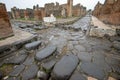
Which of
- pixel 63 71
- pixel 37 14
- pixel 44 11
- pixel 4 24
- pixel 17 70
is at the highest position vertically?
pixel 44 11

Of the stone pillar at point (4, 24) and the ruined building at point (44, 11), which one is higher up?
the ruined building at point (44, 11)

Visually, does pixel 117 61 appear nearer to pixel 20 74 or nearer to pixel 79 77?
pixel 79 77

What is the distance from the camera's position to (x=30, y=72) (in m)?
1.81

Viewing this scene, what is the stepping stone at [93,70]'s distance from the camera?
1.61m

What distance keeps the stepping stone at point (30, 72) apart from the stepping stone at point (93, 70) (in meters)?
1.06

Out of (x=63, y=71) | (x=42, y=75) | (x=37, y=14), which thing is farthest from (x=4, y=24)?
(x=37, y=14)

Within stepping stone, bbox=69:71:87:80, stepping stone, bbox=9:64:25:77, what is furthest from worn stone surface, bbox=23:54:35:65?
stepping stone, bbox=69:71:87:80

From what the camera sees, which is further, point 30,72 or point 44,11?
point 44,11

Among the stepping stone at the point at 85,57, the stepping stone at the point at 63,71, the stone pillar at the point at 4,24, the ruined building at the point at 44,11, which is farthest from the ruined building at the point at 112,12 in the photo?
the ruined building at the point at 44,11

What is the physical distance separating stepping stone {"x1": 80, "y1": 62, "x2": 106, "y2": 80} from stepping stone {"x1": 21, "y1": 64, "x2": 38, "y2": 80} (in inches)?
41.8

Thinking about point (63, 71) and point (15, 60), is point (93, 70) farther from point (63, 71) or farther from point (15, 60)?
point (15, 60)

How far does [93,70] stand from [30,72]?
1384 millimetres

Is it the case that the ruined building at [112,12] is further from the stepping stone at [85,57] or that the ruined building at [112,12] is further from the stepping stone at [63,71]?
the stepping stone at [63,71]

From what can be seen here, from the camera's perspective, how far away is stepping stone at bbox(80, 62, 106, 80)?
5.27 feet
